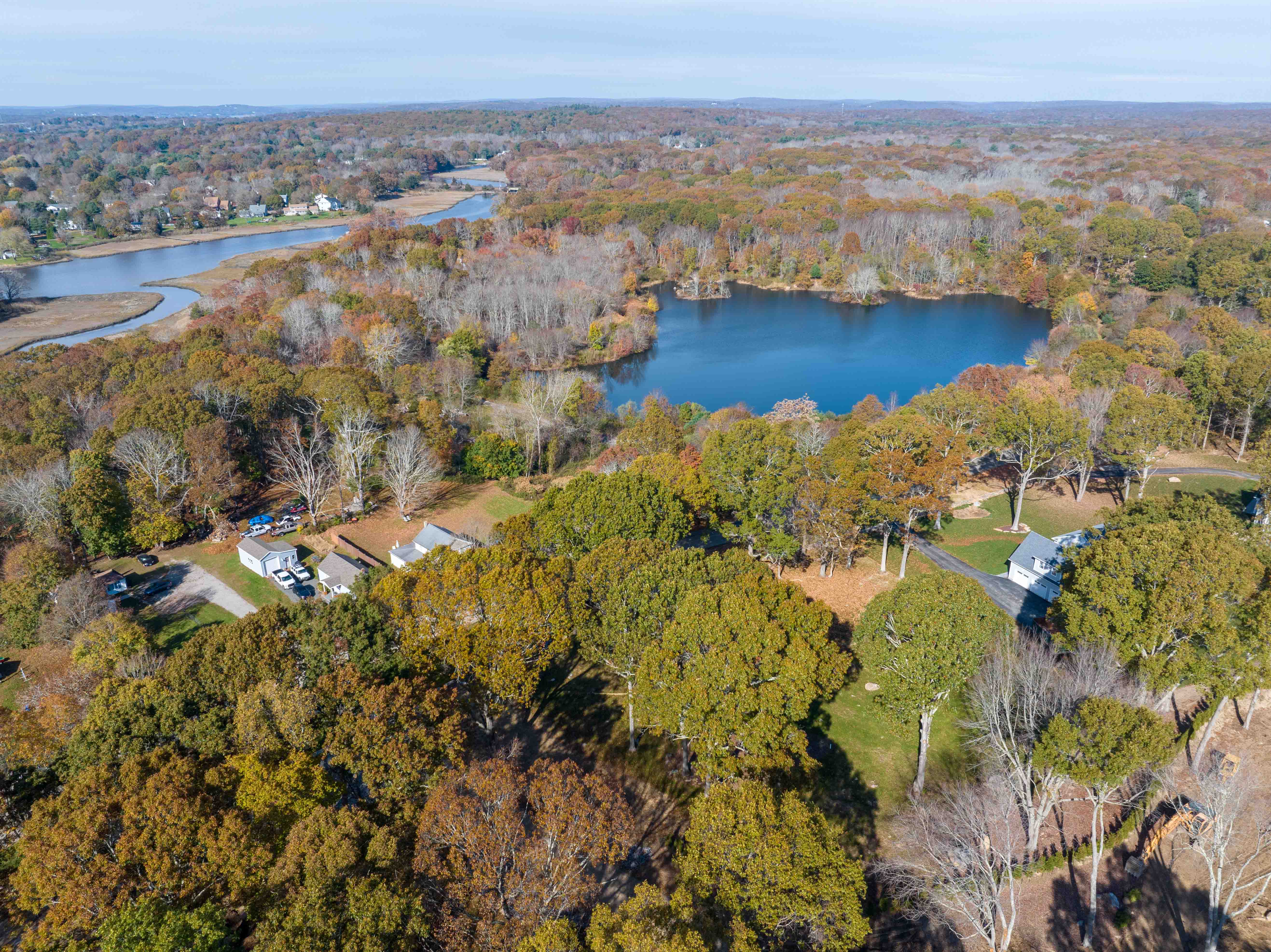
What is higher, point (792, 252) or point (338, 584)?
point (792, 252)

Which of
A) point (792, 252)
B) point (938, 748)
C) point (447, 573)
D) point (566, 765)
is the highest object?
point (792, 252)

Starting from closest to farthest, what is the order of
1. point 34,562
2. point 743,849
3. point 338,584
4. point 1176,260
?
point 743,849, point 34,562, point 338,584, point 1176,260

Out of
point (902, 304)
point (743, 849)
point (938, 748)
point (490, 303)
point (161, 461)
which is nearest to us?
point (743, 849)

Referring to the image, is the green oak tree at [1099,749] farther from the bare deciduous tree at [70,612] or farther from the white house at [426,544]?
the bare deciduous tree at [70,612]

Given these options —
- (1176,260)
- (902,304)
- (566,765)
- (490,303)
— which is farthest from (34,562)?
(1176,260)

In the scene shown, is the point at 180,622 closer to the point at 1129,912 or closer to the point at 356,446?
the point at 356,446

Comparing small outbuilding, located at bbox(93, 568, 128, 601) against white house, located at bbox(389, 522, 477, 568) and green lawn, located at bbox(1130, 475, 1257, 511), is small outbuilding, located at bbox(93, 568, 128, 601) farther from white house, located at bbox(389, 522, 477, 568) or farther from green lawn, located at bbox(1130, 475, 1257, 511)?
green lawn, located at bbox(1130, 475, 1257, 511)

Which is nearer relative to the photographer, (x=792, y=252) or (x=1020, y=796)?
(x=1020, y=796)

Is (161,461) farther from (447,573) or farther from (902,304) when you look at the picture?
(902,304)
